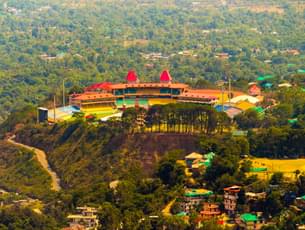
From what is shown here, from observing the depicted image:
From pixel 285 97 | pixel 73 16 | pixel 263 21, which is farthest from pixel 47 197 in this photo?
pixel 73 16

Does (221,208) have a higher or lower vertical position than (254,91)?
lower

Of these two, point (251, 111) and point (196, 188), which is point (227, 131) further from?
point (196, 188)

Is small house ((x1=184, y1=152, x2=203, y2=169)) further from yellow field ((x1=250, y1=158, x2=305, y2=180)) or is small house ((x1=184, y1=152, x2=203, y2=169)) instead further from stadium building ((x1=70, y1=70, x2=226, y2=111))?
stadium building ((x1=70, y1=70, x2=226, y2=111))

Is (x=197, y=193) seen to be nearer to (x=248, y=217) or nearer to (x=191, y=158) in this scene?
Answer: (x=248, y=217)

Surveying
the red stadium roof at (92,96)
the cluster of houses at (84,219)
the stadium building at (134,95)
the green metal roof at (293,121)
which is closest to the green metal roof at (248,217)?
the cluster of houses at (84,219)

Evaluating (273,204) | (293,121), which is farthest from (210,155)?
(293,121)

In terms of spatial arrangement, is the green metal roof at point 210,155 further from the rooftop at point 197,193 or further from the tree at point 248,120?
the tree at point 248,120
